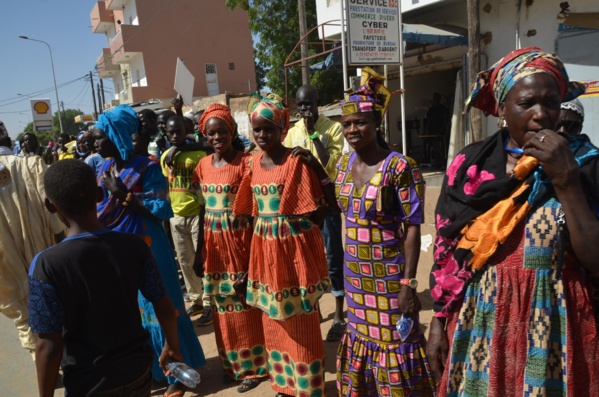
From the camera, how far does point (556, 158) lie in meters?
1.40

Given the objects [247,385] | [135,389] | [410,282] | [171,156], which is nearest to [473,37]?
[171,156]

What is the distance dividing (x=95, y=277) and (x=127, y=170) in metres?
1.76

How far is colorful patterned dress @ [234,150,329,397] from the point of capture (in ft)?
9.82

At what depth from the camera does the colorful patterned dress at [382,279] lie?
249 cm

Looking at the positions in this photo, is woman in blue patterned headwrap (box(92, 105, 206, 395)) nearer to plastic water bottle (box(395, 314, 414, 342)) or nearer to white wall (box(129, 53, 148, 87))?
plastic water bottle (box(395, 314, 414, 342))

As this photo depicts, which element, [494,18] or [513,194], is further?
[494,18]

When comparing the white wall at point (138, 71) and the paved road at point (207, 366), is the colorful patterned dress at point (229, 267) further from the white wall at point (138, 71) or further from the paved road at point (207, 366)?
the white wall at point (138, 71)

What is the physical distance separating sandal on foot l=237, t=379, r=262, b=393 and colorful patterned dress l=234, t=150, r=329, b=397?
0.55 metres

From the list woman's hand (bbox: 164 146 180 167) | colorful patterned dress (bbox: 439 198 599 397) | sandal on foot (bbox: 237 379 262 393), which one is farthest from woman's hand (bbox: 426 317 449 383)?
woman's hand (bbox: 164 146 180 167)

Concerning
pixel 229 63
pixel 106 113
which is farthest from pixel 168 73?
pixel 106 113

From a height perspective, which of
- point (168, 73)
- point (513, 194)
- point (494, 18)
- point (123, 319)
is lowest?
point (123, 319)

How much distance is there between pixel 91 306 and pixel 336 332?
2949 millimetres

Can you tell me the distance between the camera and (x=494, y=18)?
7.73 m

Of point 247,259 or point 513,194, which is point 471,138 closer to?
point 247,259
